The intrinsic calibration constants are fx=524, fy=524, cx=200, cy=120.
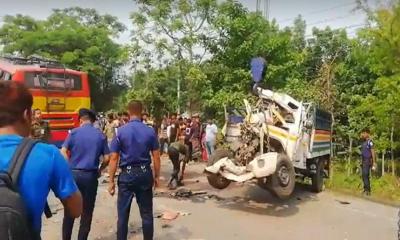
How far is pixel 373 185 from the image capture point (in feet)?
42.3

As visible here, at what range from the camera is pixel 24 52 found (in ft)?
107

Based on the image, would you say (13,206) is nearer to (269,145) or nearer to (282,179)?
(282,179)

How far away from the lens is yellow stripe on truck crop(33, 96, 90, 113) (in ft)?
43.5

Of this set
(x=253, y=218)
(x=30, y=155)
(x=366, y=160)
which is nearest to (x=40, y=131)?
(x=253, y=218)

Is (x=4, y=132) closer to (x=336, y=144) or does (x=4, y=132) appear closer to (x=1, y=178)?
(x=1, y=178)

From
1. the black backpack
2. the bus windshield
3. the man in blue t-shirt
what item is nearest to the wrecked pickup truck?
the bus windshield

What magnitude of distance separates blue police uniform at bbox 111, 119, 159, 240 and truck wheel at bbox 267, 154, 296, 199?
315 centimetres

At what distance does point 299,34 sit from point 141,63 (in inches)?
497

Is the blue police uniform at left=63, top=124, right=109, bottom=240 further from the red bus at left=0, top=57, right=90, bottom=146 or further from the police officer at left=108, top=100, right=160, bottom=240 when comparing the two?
the red bus at left=0, top=57, right=90, bottom=146

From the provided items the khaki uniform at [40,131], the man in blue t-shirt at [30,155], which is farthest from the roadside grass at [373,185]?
the man in blue t-shirt at [30,155]

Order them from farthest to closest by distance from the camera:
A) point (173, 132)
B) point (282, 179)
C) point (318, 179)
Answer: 1. point (173, 132)
2. point (318, 179)
3. point (282, 179)

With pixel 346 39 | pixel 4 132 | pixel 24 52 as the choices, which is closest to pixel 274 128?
pixel 4 132

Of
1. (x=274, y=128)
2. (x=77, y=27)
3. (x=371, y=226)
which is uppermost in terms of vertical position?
(x=77, y=27)

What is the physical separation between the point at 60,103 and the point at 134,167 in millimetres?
8442
